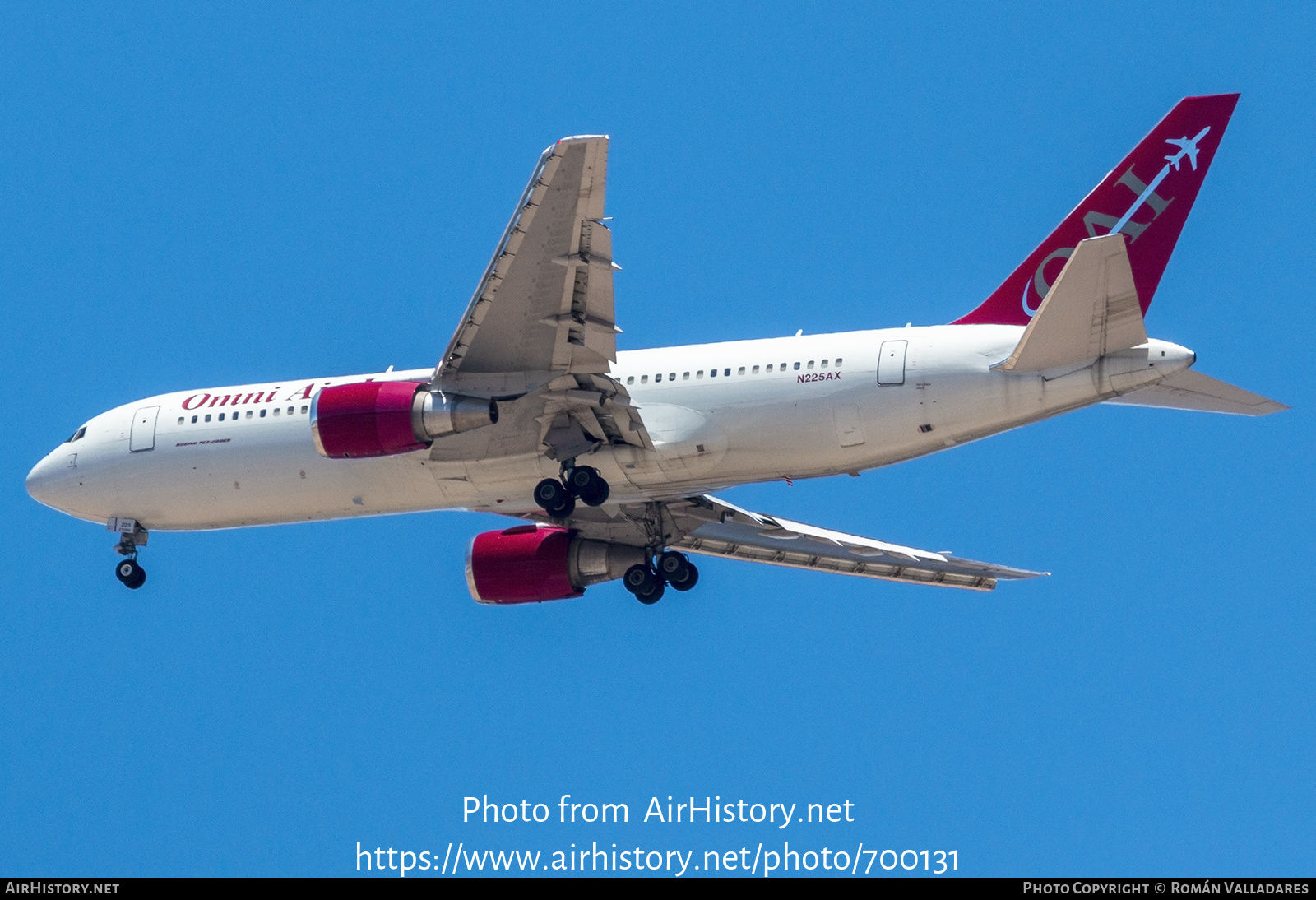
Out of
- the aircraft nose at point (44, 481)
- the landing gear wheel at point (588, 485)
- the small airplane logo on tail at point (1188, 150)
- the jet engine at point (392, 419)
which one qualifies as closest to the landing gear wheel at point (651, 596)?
the landing gear wheel at point (588, 485)

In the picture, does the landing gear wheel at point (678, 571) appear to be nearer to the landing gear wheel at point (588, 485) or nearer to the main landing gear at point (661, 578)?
the main landing gear at point (661, 578)

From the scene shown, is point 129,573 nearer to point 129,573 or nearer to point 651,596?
point 129,573

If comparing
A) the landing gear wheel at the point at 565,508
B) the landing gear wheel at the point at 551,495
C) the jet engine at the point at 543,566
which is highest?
the jet engine at the point at 543,566

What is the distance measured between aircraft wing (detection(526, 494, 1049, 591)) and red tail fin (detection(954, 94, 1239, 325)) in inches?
271

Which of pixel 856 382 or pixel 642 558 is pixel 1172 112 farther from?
pixel 642 558

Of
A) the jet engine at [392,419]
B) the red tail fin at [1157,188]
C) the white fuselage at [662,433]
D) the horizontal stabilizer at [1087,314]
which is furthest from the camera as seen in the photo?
the red tail fin at [1157,188]

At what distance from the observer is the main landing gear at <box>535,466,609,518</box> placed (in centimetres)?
2781

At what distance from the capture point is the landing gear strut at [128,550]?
3091 centimetres

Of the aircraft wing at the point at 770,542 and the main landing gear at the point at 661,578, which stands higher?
the aircraft wing at the point at 770,542

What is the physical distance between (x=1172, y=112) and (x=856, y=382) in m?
6.49

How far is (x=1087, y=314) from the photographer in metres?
24.5

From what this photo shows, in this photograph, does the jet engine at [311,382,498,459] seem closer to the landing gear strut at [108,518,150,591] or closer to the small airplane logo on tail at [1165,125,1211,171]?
the landing gear strut at [108,518,150,591]

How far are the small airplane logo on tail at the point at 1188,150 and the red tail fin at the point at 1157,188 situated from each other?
1 cm
